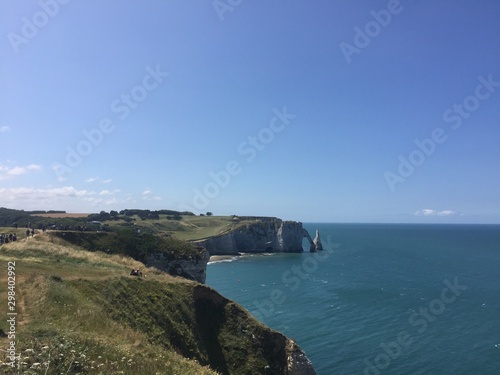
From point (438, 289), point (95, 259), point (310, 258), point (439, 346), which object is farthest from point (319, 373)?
point (310, 258)

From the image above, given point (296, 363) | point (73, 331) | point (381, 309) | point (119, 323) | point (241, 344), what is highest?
point (73, 331)

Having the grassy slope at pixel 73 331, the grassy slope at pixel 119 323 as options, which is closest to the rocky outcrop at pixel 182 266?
the grassy slope at pixel 119 323

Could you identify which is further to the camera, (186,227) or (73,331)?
(186,227)

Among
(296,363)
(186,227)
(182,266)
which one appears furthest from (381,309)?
(186,227)

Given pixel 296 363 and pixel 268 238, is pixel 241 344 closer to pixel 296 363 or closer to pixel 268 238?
pixel 296 363

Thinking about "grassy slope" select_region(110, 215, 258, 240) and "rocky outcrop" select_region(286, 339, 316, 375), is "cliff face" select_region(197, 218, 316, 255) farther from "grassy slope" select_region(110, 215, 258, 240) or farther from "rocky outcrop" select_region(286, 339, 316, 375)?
"rocky outcrop" select_region(286, 339, 316, 375)

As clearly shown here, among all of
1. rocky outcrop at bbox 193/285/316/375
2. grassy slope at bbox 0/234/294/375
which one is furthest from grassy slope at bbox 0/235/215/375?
rocky outcrop at bbox 193/285/316/375

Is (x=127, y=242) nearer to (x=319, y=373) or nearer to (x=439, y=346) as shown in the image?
(x=319, y=373)

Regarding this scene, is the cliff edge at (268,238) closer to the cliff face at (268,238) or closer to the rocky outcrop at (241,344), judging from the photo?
the cliff face at (268,238)
